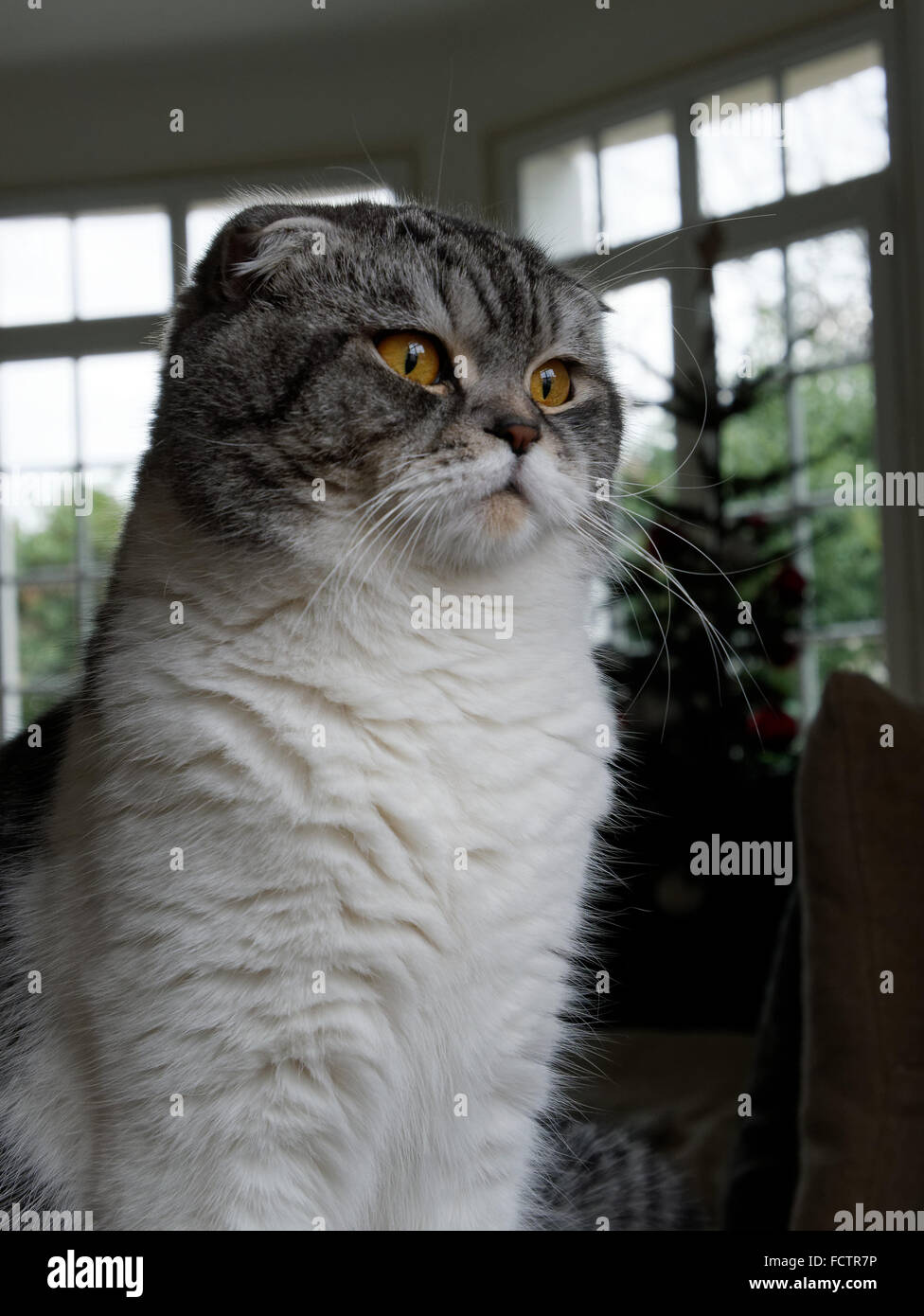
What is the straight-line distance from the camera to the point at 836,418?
308 cm

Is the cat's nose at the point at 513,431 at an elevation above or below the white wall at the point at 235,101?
below

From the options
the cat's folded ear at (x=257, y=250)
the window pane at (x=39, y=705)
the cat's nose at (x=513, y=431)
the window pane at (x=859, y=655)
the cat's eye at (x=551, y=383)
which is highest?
the cat's folded ear at (x=257, y=250)

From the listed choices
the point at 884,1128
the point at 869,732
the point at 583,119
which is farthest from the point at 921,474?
the point at 884,1128

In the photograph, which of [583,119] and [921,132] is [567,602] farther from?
[921,132]

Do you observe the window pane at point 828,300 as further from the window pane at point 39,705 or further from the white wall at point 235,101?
the window pane at point 39,705

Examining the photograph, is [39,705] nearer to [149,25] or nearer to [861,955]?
[149,25]

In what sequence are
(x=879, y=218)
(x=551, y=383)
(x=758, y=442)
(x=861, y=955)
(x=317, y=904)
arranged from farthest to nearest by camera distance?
1. (x=758, y=442)
2. (x=879, y=218)
3. (x=861, y=955)
4. (x=551, y=383)
5. (x=317, y=904)

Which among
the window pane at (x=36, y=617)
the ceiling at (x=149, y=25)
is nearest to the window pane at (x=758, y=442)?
the window pane at (x=36, y=617)

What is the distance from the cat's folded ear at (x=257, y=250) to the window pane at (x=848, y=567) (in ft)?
8.23

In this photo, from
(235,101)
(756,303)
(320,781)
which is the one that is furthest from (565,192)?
(320,781)

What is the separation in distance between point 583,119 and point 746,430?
97cm

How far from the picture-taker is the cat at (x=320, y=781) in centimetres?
75

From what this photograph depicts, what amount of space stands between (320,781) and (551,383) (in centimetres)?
37

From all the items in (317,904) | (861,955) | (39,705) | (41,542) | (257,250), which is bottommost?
(861,955)
